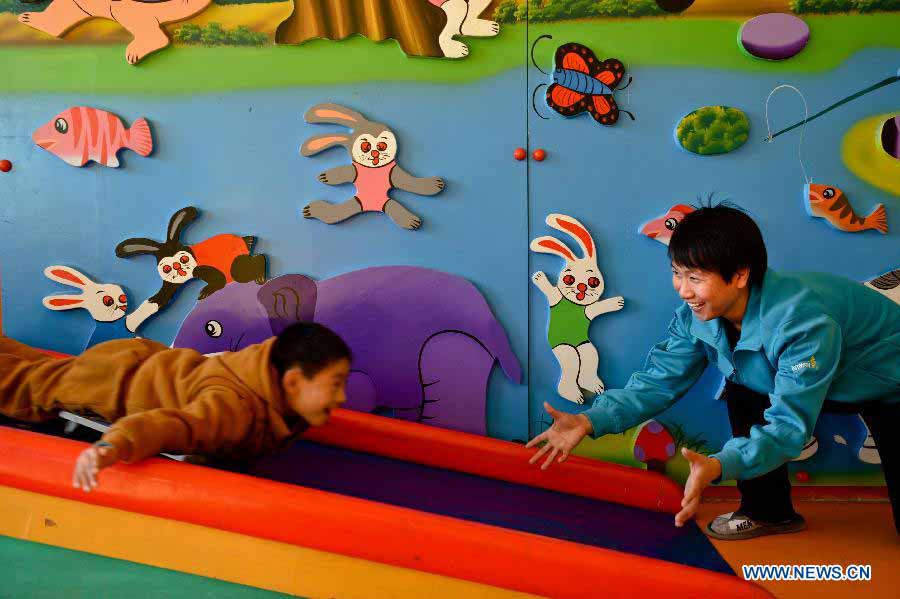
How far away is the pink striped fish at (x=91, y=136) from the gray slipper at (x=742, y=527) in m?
1.86

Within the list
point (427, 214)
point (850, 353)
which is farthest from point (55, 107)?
point (850, 353)

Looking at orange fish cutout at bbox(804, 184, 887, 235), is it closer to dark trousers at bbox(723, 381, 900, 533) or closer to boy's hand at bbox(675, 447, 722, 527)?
dark trousers at bbox(723, 381, 900, 533)

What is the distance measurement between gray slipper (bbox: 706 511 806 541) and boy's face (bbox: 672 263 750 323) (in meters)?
0.53

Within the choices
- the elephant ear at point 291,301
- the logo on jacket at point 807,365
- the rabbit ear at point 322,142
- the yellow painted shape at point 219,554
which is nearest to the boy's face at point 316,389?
the yellow painted shape at point 219,554

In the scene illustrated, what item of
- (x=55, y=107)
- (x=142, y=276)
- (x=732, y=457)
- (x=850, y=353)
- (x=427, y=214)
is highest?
(x=55, y=107)

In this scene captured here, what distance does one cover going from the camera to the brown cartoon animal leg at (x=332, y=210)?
2096 mm

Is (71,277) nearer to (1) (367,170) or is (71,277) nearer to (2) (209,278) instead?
(2) (209,278)

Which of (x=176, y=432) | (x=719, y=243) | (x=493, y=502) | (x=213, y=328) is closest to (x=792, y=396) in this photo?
(x=719, y=243)

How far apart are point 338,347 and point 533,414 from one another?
0.77 meters

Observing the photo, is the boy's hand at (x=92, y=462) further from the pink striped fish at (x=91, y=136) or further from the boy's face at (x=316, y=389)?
the pink striped fish at (x=91, y=136)

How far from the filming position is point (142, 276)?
2168 mm

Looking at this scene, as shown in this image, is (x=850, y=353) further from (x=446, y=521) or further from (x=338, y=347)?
(x=338, y=347)

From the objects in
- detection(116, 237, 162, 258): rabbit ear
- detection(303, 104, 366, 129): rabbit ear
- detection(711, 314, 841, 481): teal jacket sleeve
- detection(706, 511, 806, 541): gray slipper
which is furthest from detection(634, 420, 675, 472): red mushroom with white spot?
detection(116, 237, 162, 258): rabbit ear

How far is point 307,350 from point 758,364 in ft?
3.23
